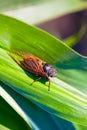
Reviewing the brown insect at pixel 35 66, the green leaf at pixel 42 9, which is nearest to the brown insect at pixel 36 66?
the brown insect at pixel 35 66

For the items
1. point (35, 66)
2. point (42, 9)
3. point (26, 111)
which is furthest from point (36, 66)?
point (42, 9)

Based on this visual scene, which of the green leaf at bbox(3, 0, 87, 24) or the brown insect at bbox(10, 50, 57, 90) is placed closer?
the brown insect at bbox(10, 50, 57, 90)

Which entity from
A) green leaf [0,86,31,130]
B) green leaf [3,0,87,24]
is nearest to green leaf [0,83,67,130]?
green leaf [0,86,31,130]

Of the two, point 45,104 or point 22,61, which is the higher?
point 22,61

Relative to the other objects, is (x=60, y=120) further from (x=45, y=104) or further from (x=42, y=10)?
(x=42, y=10)

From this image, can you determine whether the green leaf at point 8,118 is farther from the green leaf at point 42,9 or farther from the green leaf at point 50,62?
the green leaf at point 42,9

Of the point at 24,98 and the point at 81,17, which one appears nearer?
the point at 24,98

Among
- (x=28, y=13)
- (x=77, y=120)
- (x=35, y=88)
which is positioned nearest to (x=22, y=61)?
(x=35, y=88)

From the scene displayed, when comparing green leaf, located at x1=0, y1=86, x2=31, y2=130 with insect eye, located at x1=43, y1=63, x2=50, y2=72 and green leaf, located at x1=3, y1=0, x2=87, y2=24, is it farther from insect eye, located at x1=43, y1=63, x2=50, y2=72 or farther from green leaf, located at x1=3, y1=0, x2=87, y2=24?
green leaf, located at x1=3, y1=0, x2=87, y2=24
